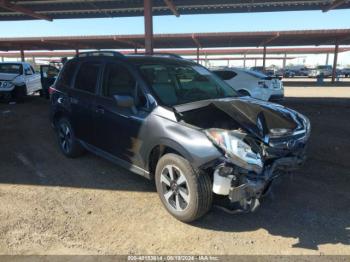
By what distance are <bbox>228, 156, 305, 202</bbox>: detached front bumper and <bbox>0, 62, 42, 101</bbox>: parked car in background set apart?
12.9 metres

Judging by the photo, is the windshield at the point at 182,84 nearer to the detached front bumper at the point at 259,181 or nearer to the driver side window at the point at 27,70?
the detached front bumper at the point at 259,181

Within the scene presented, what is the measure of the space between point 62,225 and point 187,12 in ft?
42.9

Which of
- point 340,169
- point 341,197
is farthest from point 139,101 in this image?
point 340,169

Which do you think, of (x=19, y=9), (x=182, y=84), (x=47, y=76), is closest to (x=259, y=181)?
(x=182, y=84)

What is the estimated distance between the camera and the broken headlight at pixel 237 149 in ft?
10.3

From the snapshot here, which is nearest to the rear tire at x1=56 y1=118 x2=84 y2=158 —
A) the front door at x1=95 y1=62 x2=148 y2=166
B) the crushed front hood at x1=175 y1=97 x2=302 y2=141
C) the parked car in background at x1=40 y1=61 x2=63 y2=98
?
the front door at x1=95 y1=62 x2=148 y2=166

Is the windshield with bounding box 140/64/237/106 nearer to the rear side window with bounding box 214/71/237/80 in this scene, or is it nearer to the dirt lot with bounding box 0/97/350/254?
the dirt lot with bounding box 0/97/350/254

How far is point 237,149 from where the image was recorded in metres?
3.17

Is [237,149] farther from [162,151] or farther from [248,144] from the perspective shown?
[162,151]

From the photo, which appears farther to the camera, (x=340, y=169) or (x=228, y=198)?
(x=340, y=169)

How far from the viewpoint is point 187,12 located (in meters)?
14.7

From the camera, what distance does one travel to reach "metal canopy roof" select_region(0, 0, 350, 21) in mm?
13023

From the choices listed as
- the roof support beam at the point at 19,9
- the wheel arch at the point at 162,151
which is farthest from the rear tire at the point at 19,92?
the wheel arch at the point at 162,151

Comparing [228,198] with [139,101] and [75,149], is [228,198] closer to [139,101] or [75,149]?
[139,101]
